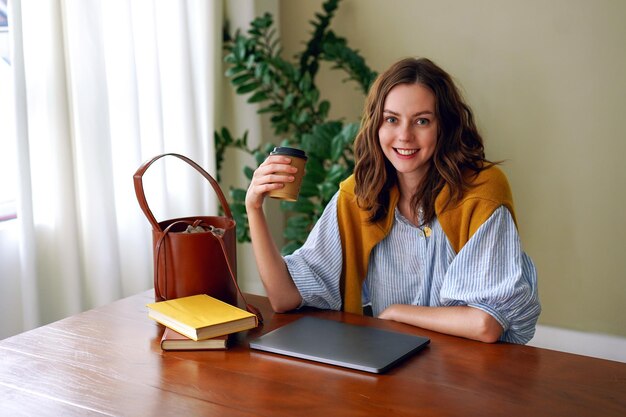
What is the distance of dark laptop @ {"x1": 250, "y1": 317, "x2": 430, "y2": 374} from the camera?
1.35 m

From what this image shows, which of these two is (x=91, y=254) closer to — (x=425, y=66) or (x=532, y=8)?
(x=425, y=66)

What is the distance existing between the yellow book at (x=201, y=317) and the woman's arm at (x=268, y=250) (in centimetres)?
17

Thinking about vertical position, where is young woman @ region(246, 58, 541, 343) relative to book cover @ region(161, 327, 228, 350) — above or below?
above

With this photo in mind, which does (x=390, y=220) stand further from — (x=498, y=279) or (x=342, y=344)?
(x=342, y=344)

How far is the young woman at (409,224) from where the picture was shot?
1.64 metres

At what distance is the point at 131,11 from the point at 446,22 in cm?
138

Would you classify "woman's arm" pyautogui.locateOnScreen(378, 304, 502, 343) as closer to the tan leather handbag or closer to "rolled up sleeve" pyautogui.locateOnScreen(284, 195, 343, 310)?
"rolled up sleeve" pyautogui.locateOnScreen(284, 195, 343, 310)

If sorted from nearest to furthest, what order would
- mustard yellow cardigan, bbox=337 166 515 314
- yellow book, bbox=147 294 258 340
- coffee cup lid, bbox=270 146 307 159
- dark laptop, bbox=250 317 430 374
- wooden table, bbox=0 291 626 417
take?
wooden table, bbox=0 291 626 417, dark laptop, bbox=250 317 430 374, yellow book, bbox=147 294 258 340, coffee cup lid, bbox=270 146 307 159, mustard yellow cardigan, bbox=337 166 515 314

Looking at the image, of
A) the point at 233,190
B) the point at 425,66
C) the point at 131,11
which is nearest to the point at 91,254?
the point at 233,190

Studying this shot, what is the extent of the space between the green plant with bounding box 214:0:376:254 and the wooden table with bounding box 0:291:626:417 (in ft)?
4.65

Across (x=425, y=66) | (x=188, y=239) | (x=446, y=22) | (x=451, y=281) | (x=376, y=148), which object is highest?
(x=446, y=22)

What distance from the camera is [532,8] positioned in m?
3.10


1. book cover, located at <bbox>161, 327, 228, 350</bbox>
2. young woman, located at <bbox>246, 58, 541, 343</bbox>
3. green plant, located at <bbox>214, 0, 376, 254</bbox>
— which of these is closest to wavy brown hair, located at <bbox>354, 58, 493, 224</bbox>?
young woman, located at <bbox>246, 58, 541, 343</bbox>

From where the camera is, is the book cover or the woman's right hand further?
the woman's right hand
